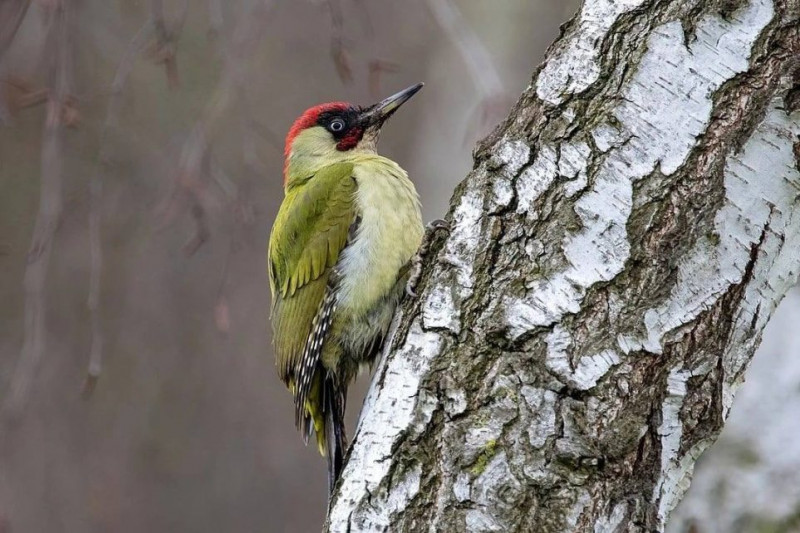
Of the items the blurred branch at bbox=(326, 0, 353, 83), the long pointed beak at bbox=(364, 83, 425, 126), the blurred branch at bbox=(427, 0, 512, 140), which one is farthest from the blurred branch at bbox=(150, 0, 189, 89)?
the long pointed beak at bbox=(364, 83, 425, 126)

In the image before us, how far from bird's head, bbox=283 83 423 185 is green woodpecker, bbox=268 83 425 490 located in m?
0.52

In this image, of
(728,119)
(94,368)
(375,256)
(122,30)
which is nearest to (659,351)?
(728,119)

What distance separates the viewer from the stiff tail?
3.53 meters

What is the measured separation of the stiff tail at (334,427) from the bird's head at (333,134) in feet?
3.84

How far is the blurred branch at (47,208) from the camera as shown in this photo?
3.33 metres

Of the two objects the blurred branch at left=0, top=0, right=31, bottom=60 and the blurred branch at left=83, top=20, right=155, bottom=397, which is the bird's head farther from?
the blurred branch at left=0, top=0, right=31, bottom=60

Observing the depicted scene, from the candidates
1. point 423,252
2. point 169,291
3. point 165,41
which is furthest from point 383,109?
point 169,291

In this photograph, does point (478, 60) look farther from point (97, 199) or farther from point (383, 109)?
point (97, 199)

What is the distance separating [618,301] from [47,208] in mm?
2113

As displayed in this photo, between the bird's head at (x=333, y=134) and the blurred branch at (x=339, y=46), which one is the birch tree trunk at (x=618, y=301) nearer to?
the blurred branch at (x=339, y=46)

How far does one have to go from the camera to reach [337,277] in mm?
3902

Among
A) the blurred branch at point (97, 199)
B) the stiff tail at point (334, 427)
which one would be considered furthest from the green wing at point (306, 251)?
the blurred branch at point (97, 199)

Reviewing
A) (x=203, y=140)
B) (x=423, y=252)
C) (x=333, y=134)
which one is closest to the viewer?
(x=423, y=252)

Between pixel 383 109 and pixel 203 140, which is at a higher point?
pixel 383 109
